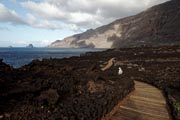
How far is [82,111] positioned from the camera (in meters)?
9.96

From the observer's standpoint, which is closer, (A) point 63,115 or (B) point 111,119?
(A) point 63,115

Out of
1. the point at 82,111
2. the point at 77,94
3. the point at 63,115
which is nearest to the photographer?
the point at 63,115

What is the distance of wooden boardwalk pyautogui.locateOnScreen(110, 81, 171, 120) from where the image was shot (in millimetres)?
11492

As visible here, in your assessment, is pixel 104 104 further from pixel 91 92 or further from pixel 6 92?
pixel 6 92

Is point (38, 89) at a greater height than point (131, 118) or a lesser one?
greater

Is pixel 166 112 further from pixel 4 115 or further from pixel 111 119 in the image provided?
pixel 4 115

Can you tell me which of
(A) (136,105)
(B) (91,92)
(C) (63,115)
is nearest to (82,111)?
(C) (63,115)

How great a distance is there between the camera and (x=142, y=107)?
13055 millimetres

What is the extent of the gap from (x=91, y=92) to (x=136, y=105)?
7.60ft

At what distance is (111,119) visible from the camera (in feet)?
36.0

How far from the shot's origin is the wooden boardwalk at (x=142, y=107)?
1149cm

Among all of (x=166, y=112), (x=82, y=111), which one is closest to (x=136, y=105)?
(x=166, y=112)

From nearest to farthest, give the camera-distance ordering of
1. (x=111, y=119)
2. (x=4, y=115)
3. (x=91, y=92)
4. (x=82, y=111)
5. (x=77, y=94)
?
(x=4, y=115)
(x=82, y=111)
(x=111, y=119)
(x=77, y=94)
(x=91, y=92)

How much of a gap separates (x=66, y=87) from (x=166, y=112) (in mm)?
4447
